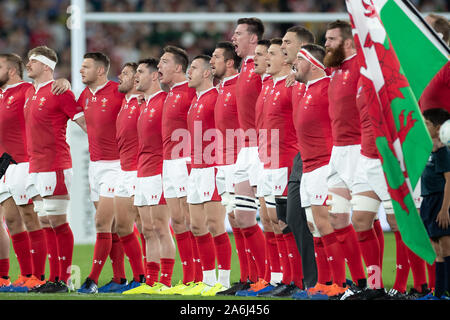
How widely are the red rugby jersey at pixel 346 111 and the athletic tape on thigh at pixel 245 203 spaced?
1.40 meters

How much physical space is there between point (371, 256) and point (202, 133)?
2276mm

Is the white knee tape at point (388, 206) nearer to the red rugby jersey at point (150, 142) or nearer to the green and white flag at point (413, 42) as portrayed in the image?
the green and white flag at point (413, 42)

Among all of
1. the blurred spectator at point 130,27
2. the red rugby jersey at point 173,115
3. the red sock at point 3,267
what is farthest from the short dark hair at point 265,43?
the blurred spectator at point 130,27

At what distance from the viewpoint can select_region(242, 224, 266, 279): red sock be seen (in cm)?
912

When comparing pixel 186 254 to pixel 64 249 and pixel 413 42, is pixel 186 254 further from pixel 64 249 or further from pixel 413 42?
pixel 413 42

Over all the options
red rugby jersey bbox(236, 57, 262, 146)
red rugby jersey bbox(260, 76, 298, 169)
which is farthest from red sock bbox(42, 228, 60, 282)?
red rugby jersey bbox(260, 76, 298, 169)

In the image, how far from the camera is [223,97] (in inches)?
365

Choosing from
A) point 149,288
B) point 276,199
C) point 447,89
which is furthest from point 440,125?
point 149,288

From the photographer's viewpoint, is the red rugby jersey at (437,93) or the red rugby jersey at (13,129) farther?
the red rugby jersey at (13,129)

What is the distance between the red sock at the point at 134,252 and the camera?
31.6 feet
